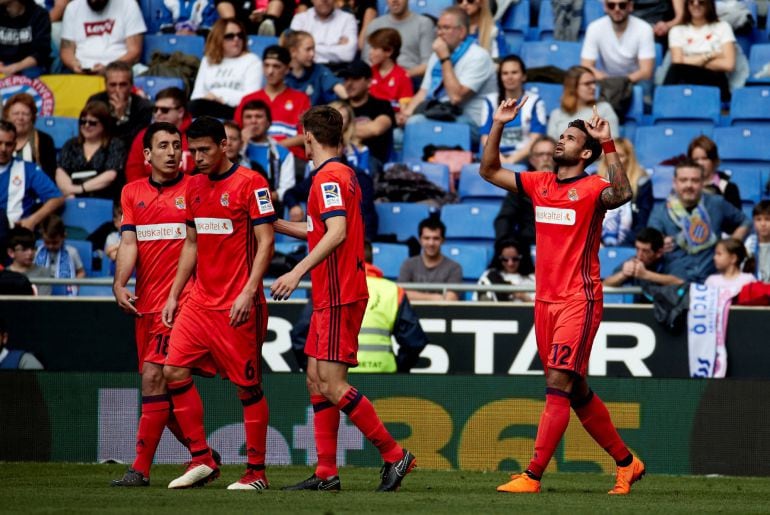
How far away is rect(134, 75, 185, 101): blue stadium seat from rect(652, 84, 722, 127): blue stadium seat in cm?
528

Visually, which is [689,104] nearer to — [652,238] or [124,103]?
[652,238]

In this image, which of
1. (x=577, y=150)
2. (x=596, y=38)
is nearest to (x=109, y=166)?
(x=596, y=38)

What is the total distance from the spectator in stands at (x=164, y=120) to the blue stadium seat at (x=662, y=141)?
481 centimetres

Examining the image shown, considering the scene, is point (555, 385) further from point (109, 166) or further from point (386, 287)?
point (109, 166)

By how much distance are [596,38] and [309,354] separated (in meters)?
8.30

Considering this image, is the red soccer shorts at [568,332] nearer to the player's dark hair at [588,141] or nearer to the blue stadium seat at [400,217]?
the player's dark hair at [588,141]

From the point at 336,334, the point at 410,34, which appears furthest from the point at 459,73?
the point at 336,334

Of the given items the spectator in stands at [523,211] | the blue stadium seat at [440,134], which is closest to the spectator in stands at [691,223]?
the spectator in stands at [523,211]

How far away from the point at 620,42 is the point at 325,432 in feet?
27.7

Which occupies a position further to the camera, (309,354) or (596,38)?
(596,38)

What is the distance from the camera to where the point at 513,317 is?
11.8 meters

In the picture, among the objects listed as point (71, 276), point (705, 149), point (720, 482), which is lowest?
point (720, 482)

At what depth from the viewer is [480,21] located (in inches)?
617

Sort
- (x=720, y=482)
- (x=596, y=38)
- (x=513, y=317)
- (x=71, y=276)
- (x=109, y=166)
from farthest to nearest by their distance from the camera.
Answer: (x=596, y=38)
(x=109, y=166)
(x=71, y=276)
(x=513, y=317)
(x=720, y=482)
